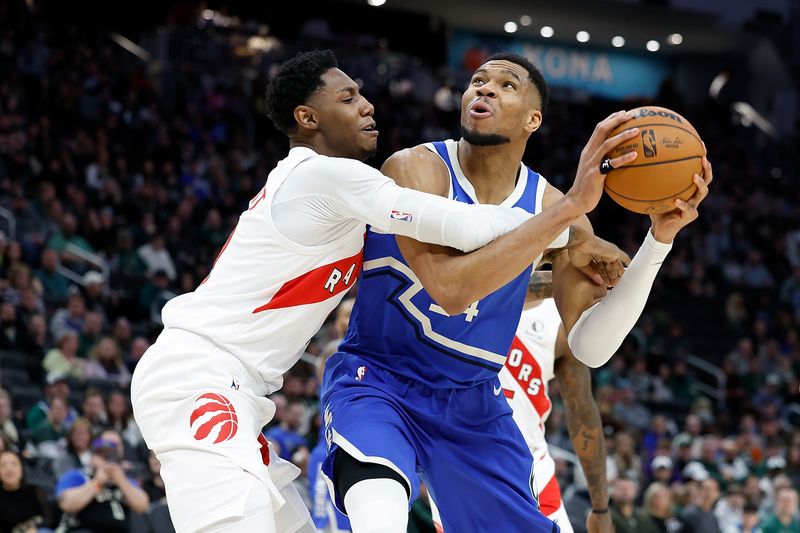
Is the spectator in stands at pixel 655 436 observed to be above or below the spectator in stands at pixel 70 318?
below

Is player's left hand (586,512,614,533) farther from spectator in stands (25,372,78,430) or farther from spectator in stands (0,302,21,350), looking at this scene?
spectator in stands (0,302,21,350)

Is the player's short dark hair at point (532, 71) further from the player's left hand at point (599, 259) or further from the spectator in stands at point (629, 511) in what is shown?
the spectator in stands at point (629, 511)

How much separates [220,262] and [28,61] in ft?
48.6

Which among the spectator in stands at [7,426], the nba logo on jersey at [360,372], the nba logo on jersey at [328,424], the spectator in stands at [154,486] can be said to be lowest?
the spectator in stands at [154,486]

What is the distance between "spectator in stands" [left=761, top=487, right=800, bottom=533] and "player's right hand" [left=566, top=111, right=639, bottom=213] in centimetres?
915

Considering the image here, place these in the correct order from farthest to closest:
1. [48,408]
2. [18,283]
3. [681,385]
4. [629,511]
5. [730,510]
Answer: [681,385], [730,510], [18,283], [629,511], [48,408]

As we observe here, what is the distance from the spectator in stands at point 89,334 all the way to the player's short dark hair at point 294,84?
25.8 feet

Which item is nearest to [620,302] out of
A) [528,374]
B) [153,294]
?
[528,374]

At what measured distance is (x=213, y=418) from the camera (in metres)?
3.91

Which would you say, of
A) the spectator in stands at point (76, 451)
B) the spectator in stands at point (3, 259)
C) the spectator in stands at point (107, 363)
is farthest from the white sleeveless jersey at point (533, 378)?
the spectator in stands at point (3, 259)

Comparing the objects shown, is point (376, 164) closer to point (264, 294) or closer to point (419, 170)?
point (419, 170)

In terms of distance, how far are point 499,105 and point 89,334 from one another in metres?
8.49

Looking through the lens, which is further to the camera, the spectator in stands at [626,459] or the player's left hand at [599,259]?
the spectator in stands at [626,459]

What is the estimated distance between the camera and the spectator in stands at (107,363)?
37.7 feet
